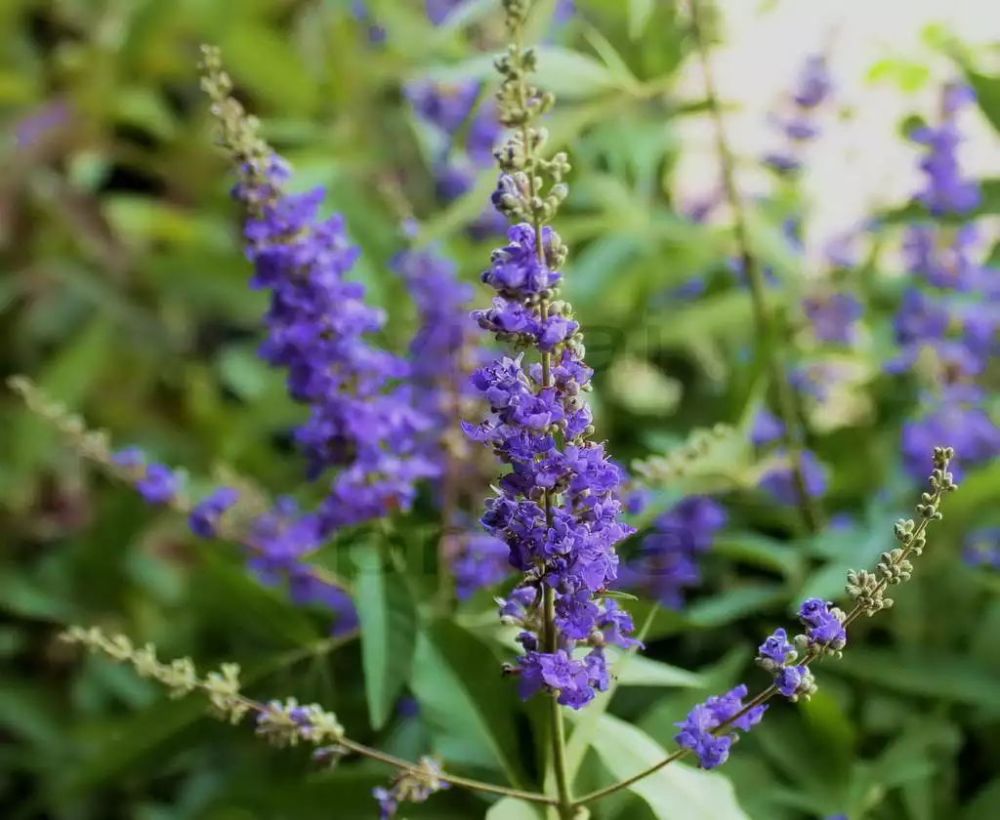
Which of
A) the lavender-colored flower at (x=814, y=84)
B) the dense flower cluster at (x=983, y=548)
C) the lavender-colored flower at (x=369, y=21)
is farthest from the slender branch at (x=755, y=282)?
the lavender-colored flower at (x=369, y=21)

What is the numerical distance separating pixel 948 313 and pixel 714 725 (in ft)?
1.67

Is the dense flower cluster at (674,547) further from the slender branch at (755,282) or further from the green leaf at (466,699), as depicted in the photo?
the green leaf at (466,699)

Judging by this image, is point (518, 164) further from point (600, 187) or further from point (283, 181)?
point (600, 187)

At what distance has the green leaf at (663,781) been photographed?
1.65ft

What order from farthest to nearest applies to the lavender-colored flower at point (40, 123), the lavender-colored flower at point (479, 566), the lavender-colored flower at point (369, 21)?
1. the lavender-colored flower at point (40, 123)
2. the lavender-colored flower at point (369, 21)
3. the lavender-colored flower at point (479, 566)

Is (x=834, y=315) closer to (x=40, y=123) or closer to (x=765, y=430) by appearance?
(x=765, y=430)

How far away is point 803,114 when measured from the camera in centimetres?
101

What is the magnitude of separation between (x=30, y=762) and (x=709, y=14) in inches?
33.6

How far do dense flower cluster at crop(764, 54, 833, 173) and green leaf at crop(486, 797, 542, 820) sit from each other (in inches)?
25.6

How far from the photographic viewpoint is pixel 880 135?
1113mm

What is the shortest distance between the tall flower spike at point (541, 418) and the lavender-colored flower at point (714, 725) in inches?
2.0

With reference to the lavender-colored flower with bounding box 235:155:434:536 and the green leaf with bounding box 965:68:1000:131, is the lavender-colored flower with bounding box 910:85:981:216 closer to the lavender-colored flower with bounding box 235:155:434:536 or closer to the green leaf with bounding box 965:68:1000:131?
the green leaf with bounding box 965:68:1000:131

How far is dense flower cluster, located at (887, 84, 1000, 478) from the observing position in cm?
82

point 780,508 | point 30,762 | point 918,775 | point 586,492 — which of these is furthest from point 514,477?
point 30,762
